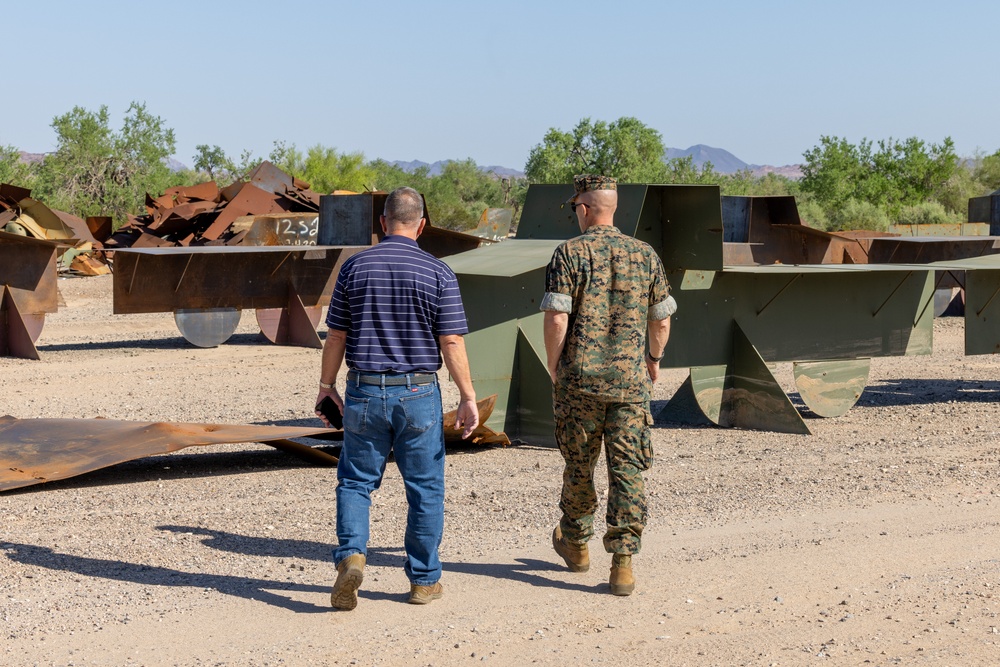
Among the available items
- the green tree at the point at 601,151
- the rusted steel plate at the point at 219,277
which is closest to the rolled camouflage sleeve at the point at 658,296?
the rusted steel plate at the point at 219,277

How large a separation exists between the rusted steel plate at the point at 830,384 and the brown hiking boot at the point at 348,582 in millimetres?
5683

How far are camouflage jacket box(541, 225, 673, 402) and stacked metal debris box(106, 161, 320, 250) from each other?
16.8 m

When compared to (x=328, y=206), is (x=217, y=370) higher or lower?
lower

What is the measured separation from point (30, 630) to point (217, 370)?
8.64 metres

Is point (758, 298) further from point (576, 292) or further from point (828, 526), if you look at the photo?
point (576, 292)

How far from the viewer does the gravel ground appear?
4.23 meters

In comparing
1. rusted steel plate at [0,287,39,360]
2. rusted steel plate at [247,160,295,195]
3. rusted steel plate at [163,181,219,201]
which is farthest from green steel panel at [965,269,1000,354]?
rusted steel plate at [163,181,219,201]

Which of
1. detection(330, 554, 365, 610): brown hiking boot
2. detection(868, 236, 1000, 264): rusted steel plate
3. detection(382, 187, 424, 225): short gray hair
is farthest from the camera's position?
detection(868, 236, 1000, 264): rusted steel plate

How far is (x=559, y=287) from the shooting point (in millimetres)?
4766

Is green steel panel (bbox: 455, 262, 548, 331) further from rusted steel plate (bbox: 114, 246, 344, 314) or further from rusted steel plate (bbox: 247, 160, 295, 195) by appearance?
rusted steel plate (bbox: 247, 160, 295, 195)

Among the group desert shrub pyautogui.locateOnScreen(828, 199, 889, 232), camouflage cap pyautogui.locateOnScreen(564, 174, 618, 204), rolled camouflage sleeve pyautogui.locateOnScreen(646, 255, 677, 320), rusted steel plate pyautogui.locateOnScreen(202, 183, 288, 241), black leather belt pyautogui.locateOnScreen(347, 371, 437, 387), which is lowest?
black leather belt pyautogui.locateOnScreen(347, 371, 437, 387)

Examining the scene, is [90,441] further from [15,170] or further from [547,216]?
[15,170]

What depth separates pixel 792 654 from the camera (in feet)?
13.5

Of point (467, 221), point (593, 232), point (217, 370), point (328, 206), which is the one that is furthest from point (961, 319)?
point (467, 221)
